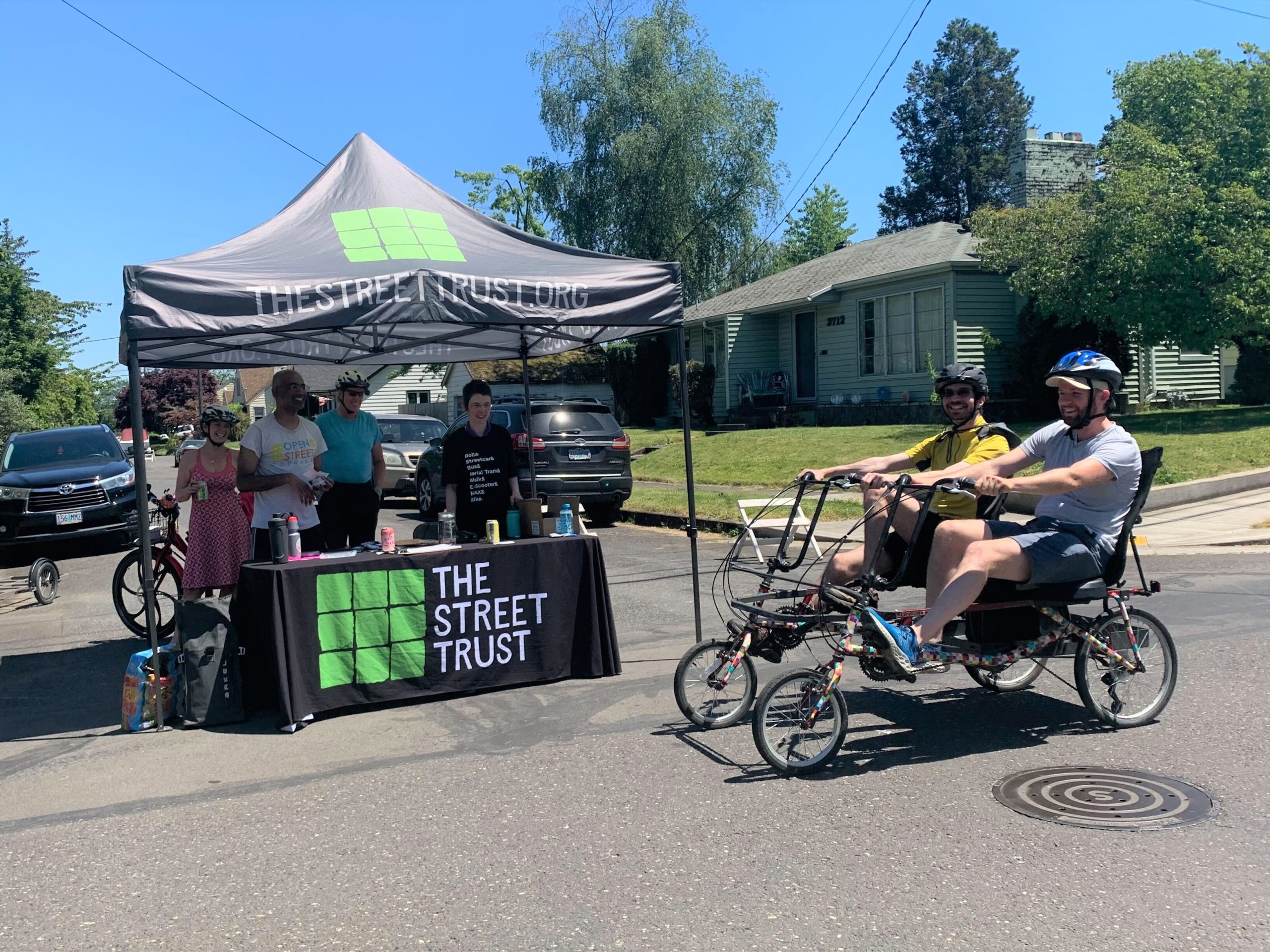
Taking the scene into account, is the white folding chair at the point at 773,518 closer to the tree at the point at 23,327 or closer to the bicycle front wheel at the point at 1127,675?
the bicycle front wheel at the point at 1127,675

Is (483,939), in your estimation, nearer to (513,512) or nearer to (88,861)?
(88,861)

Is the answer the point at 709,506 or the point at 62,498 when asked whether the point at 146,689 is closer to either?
the point at 62,498

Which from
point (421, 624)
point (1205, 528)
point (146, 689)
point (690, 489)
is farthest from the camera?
point (1205, 528)

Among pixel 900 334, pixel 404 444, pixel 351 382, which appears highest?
pixel 900 334

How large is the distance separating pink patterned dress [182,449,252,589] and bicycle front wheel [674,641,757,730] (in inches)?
146

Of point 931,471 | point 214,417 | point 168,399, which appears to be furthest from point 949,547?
point 168,399

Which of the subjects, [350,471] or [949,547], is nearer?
[949,547]

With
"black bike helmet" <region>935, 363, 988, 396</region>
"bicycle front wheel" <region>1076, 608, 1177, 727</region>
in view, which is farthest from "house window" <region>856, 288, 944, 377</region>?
"bicycle front wheel" <region>1076, 608, 1177, 727</region>

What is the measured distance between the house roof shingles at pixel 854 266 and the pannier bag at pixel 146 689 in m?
21.1

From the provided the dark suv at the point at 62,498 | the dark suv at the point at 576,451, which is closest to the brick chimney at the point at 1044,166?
the dark suv at the point at 576,451

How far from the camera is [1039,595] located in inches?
210

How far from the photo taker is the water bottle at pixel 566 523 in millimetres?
Answer: 7184

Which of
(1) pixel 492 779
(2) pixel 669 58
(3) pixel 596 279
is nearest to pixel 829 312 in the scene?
(2) pixel 669 58

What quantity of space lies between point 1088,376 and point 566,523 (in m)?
3.38
